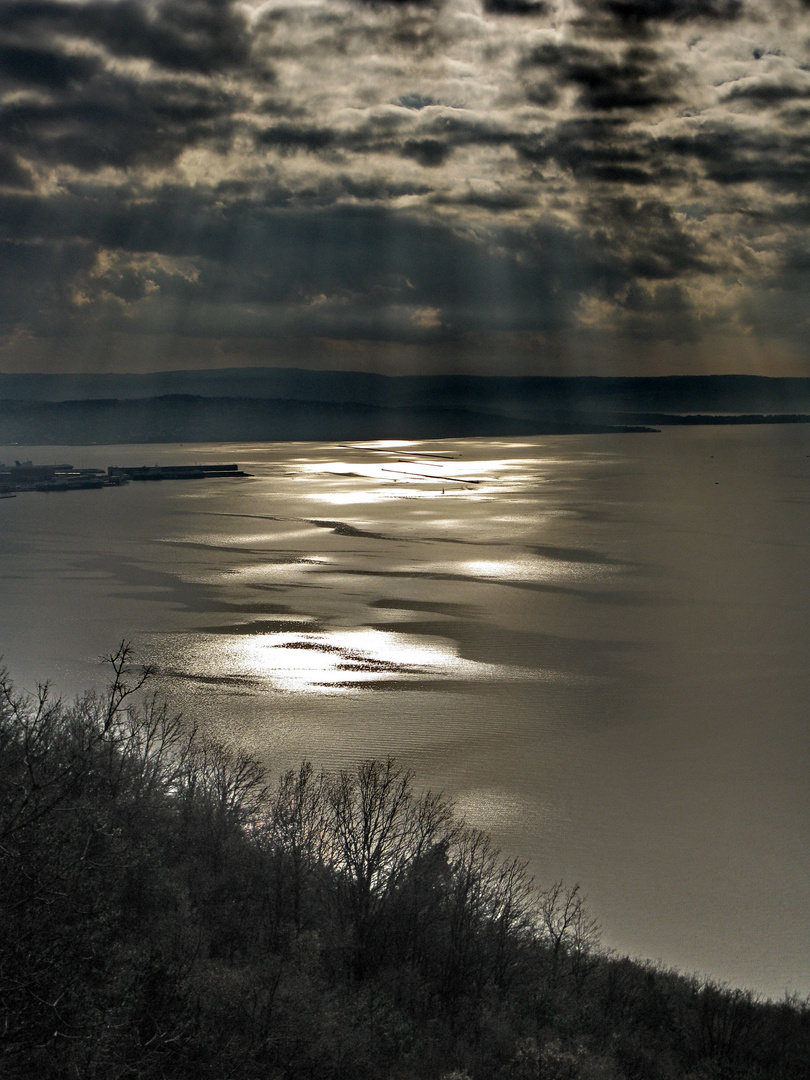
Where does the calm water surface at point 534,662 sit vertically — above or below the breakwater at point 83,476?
below

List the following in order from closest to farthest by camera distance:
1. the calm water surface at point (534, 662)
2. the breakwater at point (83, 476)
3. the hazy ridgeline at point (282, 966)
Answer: the hazy ridgeline at point (282, 966) → the calm water surface at point (534, 662) → the breakwater at point (83, 476)

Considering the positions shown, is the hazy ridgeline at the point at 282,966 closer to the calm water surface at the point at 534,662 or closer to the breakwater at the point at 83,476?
the calm water surface at the point at 534,662

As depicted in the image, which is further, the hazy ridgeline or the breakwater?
the breakwater

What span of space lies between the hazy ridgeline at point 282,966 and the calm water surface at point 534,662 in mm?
2684

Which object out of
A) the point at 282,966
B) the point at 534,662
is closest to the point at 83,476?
the point at 534,662

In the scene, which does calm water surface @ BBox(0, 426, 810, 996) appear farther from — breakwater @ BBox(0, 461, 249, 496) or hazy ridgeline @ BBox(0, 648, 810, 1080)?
breakwater @ BBox(0, 461, 249, 496)

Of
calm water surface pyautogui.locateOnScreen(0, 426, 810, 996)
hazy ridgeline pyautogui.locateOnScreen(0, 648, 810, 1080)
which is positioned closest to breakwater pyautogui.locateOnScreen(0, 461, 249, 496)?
calm water surface pyautogui.locateOnScreen(0, 426, 810, 996)

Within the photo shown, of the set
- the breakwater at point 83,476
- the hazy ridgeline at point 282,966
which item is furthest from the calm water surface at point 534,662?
the breakwater at point 83,476

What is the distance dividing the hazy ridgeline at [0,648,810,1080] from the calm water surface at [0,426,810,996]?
2684 millimetres

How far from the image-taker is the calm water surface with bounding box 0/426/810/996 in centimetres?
1512

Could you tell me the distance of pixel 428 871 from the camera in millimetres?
11758

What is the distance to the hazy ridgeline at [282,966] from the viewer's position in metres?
7.46

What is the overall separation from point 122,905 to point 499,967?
4191mm

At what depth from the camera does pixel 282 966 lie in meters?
9.33
